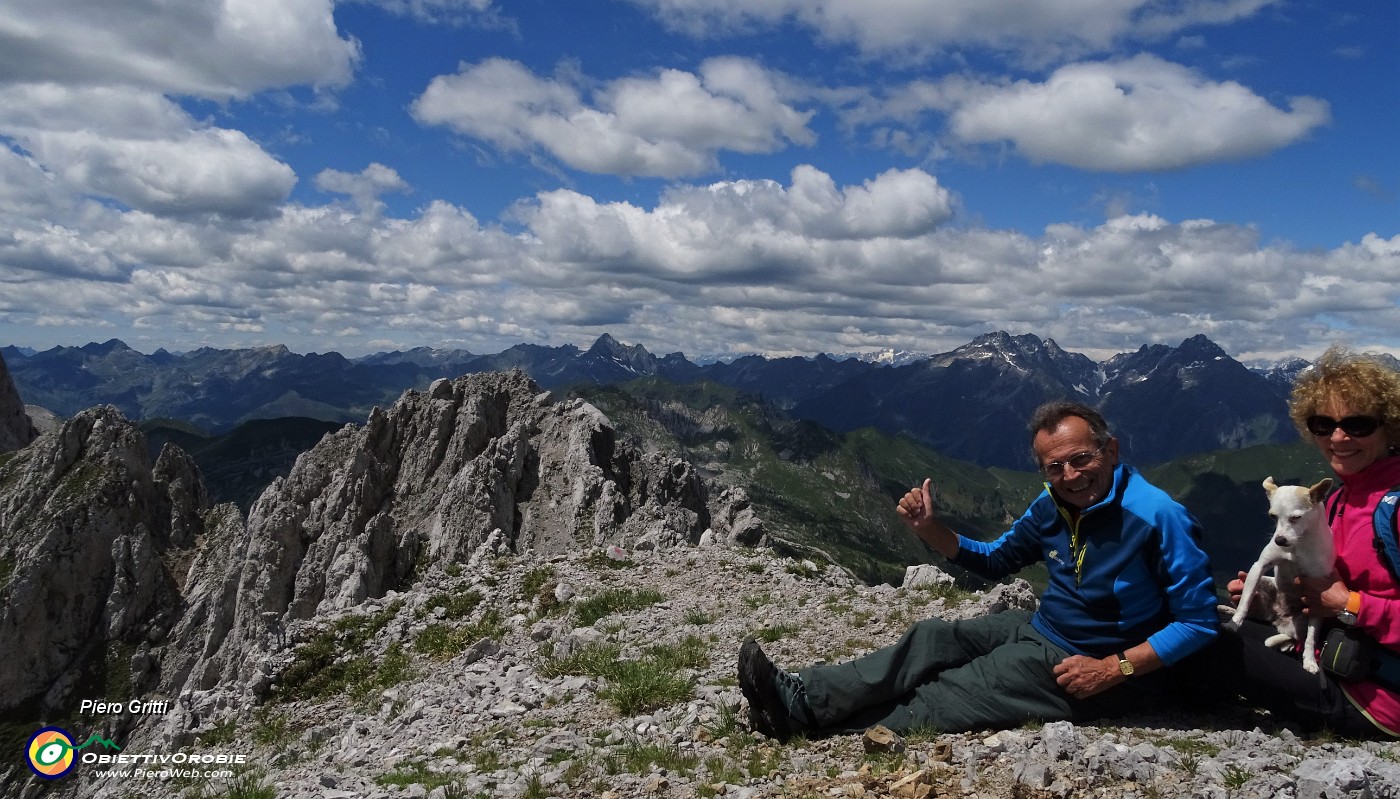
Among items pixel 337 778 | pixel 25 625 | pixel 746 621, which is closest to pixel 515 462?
pixel 746 621

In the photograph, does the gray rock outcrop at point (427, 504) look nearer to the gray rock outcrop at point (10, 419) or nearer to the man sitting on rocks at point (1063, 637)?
the man sitting on rocks at point (1063, 637)

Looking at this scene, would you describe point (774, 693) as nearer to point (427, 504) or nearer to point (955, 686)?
point (955, 686)

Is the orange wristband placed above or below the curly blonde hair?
below

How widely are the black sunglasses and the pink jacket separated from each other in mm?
396

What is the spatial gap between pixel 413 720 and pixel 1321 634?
1365 centimetres

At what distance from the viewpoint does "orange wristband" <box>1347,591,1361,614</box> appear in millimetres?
8203

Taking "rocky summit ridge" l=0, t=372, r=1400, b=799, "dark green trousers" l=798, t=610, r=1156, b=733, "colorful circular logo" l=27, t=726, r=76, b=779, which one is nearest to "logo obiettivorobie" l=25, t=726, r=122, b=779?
"colorful circular logo" l=27, t=726, r=76, b=779

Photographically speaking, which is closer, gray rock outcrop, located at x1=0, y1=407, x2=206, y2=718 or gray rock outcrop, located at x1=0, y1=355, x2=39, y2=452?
gray rock outcrop, located at x1=0, y1=407, x2=206, y2=718

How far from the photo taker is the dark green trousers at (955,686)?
9.62m

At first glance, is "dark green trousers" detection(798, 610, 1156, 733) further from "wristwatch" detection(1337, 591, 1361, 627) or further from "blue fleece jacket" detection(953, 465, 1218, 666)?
"wristwatch" detection(1337, 591, 1361, 627)


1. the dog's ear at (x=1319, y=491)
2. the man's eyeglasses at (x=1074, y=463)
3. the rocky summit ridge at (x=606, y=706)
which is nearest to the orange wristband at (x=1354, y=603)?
the dog's ear at (x=1319, y=491)

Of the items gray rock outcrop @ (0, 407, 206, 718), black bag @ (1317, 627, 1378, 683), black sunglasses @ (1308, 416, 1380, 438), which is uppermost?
black sunglasses @ (1308, 416, 1380, 438)

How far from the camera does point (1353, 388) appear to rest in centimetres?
859

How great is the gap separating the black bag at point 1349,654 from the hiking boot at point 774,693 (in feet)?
19.8
